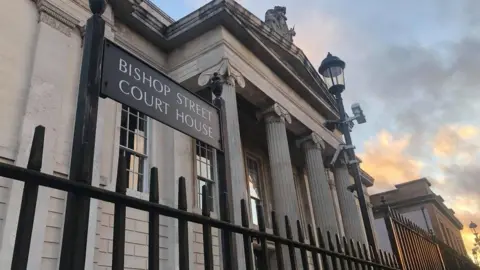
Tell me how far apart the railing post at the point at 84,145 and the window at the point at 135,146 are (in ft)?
24.2

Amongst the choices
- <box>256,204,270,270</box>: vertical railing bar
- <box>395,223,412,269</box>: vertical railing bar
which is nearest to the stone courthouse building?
<box>395,223,412,269</box>: vertical railing bar

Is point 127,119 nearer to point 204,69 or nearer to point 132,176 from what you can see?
point 132,176

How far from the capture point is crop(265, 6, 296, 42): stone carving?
14674 mm

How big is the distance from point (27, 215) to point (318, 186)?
12.4 metres

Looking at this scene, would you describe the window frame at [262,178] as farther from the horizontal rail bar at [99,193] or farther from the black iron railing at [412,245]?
the horizontal rail bar at [99,193]

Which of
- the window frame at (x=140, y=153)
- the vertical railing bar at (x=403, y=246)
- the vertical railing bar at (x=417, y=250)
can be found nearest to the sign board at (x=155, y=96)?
the vertical railing bar at (x=403, y=246)

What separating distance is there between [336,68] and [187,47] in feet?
17.9

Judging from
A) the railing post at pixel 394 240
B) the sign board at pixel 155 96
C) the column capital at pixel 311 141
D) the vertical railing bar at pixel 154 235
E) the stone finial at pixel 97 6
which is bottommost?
the vertical railing bar at pixel 154 235

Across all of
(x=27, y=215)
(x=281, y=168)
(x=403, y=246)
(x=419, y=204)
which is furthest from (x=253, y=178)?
(x=419, y=204)

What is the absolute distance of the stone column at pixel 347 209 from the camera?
14.4 metres

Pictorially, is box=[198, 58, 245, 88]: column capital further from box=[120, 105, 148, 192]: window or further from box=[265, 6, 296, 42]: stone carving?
box=[265, 6, 296, 42]: stone carving

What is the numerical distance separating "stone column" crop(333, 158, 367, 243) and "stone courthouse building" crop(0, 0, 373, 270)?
50 mm

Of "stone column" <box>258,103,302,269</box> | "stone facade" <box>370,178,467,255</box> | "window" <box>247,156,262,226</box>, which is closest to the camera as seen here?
"stone column" <box>258,103,302,269</box>

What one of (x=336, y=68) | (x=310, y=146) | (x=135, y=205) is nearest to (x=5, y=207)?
(x=135, y=205)
